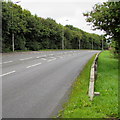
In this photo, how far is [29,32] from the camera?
44.6m

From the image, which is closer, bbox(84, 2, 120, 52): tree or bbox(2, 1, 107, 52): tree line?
bbox(84, 2, 120, 52): tree

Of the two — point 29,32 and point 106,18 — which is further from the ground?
point 29,32

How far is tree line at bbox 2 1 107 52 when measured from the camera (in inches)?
1301

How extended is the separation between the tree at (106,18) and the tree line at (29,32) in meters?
1.33

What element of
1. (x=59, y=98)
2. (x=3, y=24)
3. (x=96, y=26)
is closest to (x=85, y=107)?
(x=59, y=98)

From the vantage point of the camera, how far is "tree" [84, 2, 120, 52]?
13.6 meters

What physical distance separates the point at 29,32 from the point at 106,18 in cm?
3187

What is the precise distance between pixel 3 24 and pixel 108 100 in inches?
1097

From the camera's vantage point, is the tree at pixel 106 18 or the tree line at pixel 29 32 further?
the tree line at pixel 29 32

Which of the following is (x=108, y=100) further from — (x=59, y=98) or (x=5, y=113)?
(x=5, y=113)

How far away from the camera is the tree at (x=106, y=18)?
13.6 meters

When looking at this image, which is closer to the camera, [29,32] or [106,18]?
[106,18]

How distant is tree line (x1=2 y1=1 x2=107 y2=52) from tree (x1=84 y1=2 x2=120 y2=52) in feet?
4.36

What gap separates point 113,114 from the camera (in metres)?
5.33
